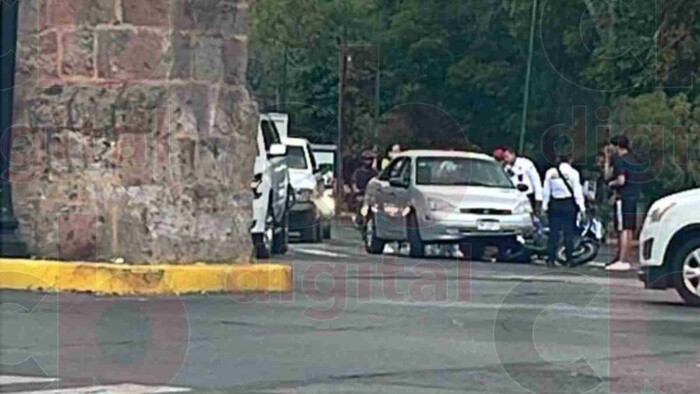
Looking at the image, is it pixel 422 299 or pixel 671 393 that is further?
pixel 422 299

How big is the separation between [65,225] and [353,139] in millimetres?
37093

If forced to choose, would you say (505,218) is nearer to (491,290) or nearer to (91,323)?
(491,290)

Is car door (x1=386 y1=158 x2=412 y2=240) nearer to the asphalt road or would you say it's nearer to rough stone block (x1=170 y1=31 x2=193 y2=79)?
the asphalt road

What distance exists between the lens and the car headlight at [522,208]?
86.2ft

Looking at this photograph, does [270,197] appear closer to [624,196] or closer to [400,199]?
[400,199]

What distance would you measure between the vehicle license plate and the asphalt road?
280 inches

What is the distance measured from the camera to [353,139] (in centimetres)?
5397

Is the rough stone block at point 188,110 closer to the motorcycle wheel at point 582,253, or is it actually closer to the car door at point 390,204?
the motorcycle wheel at point 582,253

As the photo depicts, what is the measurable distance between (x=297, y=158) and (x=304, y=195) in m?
1.12

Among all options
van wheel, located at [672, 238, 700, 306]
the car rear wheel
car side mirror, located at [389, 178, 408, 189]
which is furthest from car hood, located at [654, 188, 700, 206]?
car side mirror, located at [389, 178, 408, 189]

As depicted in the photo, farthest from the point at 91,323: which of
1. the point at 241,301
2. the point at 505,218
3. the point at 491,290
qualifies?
the point at 505,218

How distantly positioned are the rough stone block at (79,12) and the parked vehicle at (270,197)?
5138 millimetres

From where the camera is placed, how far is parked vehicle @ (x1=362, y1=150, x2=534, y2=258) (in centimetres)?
2620

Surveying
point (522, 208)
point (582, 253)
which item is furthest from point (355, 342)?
point (522, 208)
